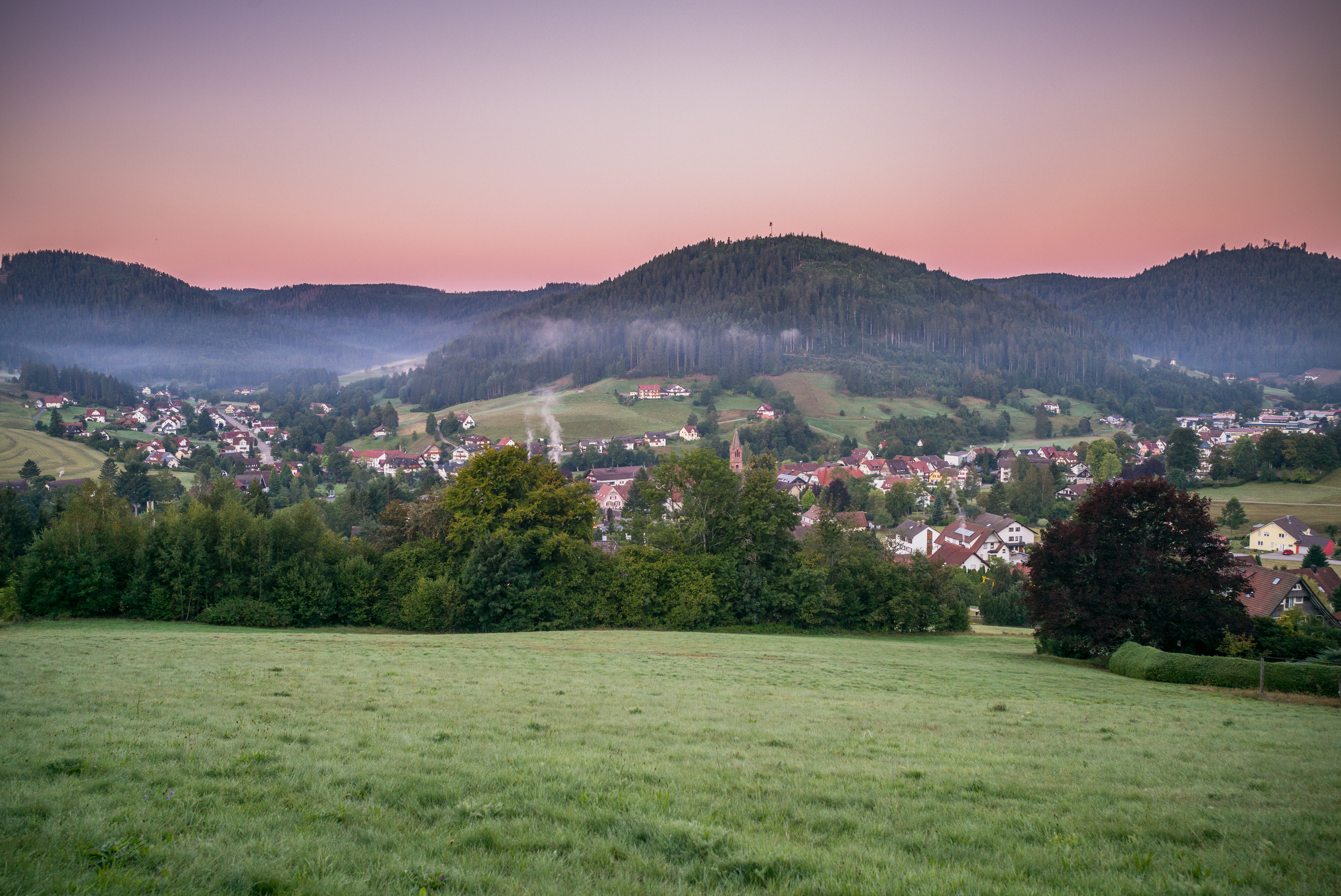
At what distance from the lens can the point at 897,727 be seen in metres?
12.5

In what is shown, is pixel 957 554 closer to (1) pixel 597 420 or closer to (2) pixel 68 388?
(1) pixel 597 420

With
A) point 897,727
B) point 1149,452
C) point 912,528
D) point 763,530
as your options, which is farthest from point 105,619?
point 1149,452

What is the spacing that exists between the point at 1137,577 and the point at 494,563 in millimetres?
30859

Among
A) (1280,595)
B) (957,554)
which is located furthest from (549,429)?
(1280,595)

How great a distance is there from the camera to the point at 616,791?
7105 millimetres

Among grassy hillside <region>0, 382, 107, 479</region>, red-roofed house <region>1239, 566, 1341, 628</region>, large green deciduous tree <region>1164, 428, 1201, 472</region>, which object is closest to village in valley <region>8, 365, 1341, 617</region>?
large green deciduous tree <region>1164, 428, 1201, 472</region>

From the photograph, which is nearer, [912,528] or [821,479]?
[912,528]

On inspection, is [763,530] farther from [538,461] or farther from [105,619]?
[105,619]

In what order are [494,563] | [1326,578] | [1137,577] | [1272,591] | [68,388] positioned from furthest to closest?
[68,388] → [1326,578] → [1272,591] → [494,563] → [1137,577]

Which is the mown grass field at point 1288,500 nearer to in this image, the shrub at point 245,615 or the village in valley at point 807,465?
the village in valley at point 807,465

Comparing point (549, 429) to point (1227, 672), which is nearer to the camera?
point (1227, 672)

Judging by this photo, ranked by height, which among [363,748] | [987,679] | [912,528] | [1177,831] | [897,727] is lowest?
[912,528]

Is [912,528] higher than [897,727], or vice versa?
[897,727]

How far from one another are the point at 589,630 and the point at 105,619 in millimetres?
23594
